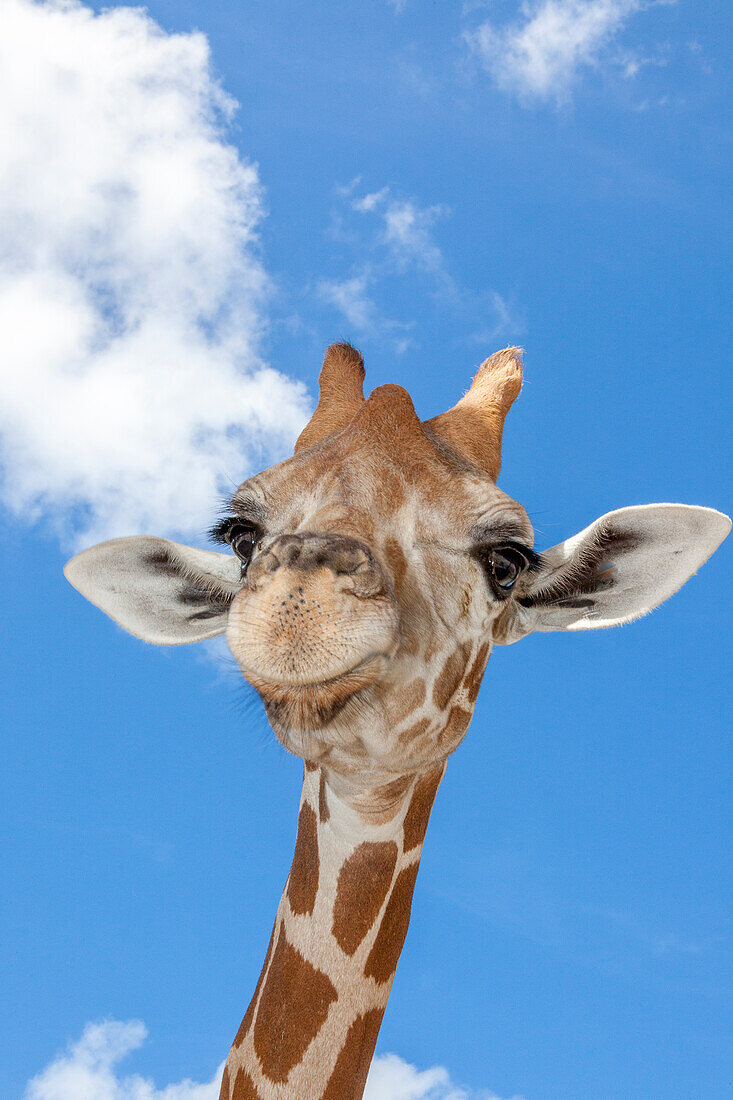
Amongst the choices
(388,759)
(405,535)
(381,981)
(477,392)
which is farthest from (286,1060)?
(477,392)

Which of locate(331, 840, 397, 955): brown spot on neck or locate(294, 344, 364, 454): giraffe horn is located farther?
locate(294, 344, 364, 454): giraffe horn

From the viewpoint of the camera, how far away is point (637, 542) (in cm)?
594

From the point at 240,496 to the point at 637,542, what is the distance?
2.66 metres

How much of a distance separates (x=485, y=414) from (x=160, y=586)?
110 inches

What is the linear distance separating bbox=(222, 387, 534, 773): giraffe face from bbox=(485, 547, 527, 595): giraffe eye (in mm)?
49

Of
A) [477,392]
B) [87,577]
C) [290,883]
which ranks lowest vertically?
[290,883]

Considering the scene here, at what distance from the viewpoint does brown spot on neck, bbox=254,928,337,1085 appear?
207 inches

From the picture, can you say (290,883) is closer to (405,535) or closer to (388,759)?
(388,759)

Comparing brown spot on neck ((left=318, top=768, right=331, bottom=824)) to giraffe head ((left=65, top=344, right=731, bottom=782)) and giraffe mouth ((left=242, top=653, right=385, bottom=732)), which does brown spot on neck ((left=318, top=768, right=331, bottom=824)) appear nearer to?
giraffe head ((left=65, top=344, right=731, bottom=782))

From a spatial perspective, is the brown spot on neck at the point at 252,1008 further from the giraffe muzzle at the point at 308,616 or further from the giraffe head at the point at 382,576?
the giraffe muzzle at the point at 308,616

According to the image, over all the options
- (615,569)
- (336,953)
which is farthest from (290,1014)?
(615,569)

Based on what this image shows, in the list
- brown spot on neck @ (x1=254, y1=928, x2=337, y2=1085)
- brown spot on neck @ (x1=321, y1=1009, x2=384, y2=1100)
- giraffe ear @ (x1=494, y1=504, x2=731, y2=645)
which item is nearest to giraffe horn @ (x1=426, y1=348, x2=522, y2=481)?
giraffe ear @ (x1=494, y1=504, x2=731, y2=645)

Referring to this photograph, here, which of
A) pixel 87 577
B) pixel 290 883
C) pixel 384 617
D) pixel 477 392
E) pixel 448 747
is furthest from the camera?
pixel 477 392

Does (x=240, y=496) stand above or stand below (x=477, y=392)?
below
